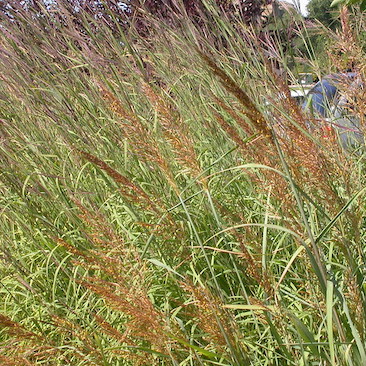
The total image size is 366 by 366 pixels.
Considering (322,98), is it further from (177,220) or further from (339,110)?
(177,220)

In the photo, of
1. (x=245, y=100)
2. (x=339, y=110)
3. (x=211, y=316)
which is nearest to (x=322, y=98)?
(x=339, y=110)

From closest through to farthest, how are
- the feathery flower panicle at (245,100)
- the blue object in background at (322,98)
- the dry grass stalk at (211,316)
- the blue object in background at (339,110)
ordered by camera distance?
the feathery flower panicle at (245,100) → the dry grass stalk at (211,316) → the blue object in background at (339,110) → the blue object in background at (322,98)

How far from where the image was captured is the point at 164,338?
1.55m

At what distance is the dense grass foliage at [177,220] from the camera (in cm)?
150

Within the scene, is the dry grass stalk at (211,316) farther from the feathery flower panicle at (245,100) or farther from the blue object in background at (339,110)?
the blue object in background at (339,110)

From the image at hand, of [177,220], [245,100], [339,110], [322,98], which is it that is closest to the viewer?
[245,100]

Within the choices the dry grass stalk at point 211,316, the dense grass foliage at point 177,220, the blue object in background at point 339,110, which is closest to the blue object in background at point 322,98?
the blue object in background at point 339,110

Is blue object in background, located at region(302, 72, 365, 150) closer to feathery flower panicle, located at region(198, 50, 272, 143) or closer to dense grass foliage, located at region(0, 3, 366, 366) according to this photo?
dense grass foliage, located at region(0, 3, 366, 366)

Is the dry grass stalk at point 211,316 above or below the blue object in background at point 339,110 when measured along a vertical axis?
above

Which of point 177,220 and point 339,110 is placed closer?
point 177,220

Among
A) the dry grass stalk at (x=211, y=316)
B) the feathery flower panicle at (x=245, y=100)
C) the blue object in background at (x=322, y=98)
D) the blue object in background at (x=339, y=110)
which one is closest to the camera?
the feathery flower panicle at (x=245, y=100)

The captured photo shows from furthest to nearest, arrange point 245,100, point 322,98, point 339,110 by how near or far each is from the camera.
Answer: point 322,98, point 339,110, point 245,100

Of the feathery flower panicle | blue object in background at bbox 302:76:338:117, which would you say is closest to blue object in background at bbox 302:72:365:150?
blue object in background at bbox 302:76:338:117

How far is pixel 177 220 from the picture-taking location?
2.55 meters
